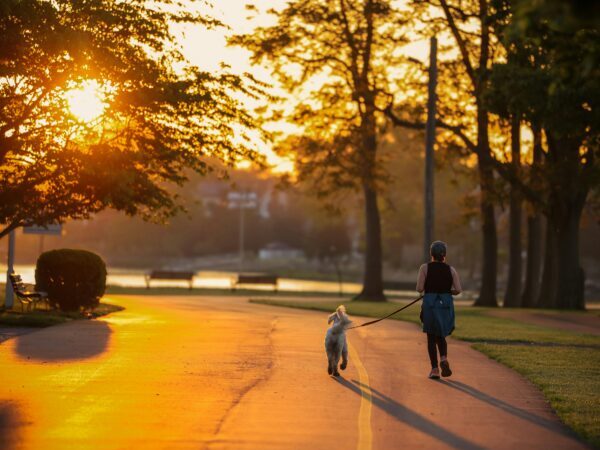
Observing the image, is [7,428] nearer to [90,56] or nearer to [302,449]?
[302,449]

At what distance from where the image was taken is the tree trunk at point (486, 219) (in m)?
43.2

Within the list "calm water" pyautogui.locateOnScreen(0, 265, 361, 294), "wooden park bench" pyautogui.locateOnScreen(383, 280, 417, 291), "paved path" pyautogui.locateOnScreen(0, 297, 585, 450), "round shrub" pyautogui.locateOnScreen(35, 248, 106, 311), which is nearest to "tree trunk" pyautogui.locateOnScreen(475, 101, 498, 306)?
"wooden park bench" pyautogui.locateOnScreen(383, 280, 417, 291)

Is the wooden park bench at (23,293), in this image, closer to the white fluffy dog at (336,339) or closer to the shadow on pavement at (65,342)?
the shadow on pavement at (65,342)

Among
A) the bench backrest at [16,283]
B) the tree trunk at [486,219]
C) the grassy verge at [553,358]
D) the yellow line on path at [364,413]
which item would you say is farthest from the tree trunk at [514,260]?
the yellow line on path at [364,413]

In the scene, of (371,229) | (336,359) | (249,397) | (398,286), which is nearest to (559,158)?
(371,229)

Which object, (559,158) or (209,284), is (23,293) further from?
(209,284)

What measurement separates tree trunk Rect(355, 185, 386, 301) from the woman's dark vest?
3240cm

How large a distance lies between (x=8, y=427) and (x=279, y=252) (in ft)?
394

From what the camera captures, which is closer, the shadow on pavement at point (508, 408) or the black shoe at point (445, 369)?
the shadow on pavement at point (508, 408)

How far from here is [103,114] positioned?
21797 mm

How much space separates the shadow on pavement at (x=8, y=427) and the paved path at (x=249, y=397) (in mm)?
18

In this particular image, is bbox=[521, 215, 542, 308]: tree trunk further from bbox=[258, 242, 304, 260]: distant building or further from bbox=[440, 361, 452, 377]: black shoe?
bbox=[258, 242, 304, 260]: distant building

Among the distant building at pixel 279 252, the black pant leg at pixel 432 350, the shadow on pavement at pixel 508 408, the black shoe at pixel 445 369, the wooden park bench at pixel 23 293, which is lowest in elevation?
the shadow on pavement at pixel 508 408

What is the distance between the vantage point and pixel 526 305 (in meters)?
46.3
